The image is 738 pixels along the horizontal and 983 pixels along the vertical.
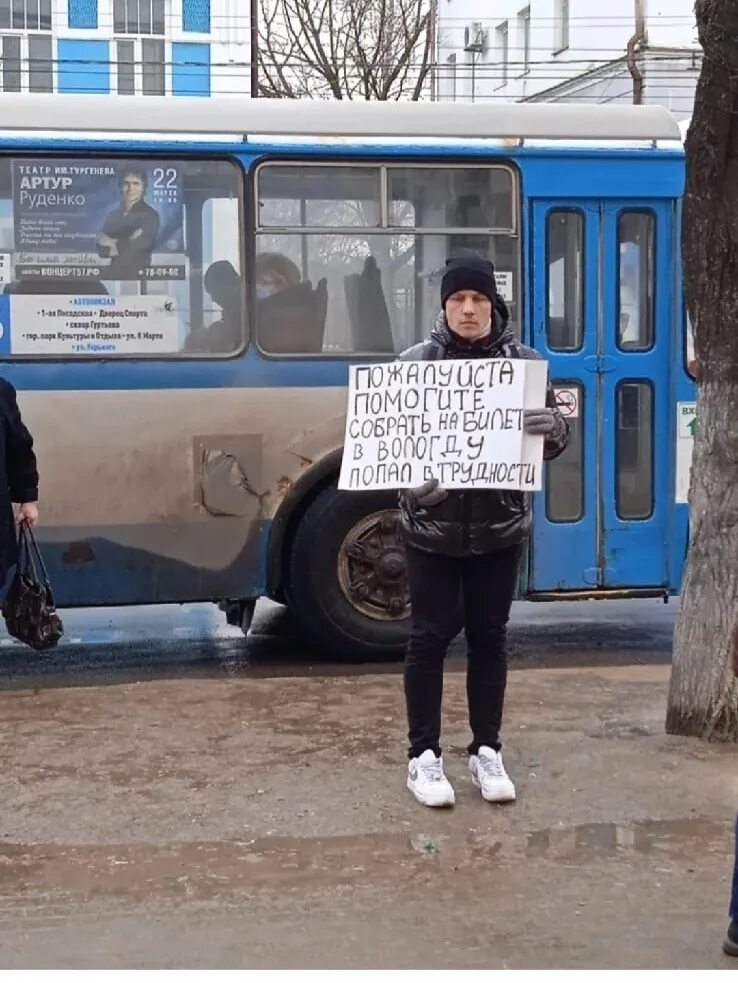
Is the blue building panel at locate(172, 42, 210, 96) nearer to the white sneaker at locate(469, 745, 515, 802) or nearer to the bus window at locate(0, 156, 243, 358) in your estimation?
the bus window at locate(0, 156, 243, 358)

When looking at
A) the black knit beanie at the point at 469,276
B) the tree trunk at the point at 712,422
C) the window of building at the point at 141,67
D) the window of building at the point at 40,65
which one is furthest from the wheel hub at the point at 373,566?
the window of building at the point at 40,65

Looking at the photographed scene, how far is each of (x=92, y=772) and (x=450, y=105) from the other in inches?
160

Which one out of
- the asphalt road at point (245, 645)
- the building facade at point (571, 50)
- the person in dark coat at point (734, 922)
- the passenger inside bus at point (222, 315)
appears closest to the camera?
the person in dark coat at point (734, 922)

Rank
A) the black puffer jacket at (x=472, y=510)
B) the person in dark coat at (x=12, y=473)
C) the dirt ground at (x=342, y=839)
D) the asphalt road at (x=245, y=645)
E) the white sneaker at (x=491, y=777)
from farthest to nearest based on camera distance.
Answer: the asphalt road at (x=245, y=645)
the person in dark coat at (x=12, y=473)
the white sneaker at (x=491, y=777)
the black puffer jacket at (x=472, y=510)
the dirt ground at (x=342, y=839)

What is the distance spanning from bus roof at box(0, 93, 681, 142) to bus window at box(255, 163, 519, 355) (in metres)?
0.21

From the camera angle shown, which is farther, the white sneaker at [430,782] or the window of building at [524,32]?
the window of building at [524,32]

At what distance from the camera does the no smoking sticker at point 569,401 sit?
7.18 m

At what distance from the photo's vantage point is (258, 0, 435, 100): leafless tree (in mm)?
24156

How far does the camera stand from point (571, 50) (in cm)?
2988

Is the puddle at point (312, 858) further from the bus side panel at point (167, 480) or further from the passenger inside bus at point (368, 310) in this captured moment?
the passenger inside bus at point (368, 310)

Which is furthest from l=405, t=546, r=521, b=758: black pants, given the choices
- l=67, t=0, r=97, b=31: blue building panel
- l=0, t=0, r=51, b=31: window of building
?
l=0, t=0, r=51, b=31: window of building

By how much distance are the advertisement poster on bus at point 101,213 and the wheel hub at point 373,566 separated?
1783 mm

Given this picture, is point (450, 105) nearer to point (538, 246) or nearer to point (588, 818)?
point (538, 246)

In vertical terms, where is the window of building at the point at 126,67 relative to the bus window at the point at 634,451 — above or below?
Result: above
